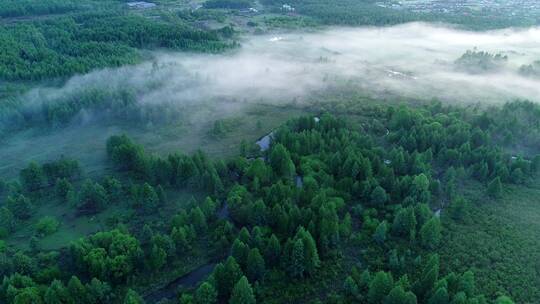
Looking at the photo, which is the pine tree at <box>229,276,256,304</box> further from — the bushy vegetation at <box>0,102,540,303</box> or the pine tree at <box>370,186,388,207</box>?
the pine tree at <box>370,186,388,207</box>

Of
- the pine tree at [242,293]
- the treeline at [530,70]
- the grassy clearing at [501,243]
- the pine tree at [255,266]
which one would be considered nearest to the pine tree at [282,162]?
the pine tree at [255,266]

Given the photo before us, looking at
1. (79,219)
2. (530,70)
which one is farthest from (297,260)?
(530,70)

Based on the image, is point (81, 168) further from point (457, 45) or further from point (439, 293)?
point (457, 45)

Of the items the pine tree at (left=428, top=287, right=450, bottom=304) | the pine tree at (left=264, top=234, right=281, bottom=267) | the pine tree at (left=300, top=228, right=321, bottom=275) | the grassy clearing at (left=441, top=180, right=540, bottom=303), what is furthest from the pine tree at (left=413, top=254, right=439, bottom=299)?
the pine tree at (left=264, top=234, right=281, bottom=267)

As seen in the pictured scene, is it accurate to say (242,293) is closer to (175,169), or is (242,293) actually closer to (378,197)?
(378,197)

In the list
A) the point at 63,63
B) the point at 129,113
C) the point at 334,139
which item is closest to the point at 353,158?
the point at 334,139

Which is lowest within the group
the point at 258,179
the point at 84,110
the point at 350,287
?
the point at 350,287
